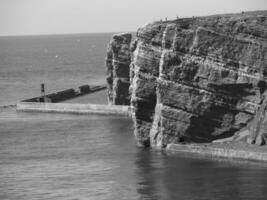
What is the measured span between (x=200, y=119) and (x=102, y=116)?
31413 mm

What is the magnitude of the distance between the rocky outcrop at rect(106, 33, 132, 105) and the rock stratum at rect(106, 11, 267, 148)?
34.0m

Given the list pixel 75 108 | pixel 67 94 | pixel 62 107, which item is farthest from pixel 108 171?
pixel 67 94

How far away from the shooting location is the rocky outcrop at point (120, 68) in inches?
4867

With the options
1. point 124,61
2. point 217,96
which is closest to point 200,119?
point 217,96

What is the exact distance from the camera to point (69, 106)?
120750 millimetres

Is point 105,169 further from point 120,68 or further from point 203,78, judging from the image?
point 120,68

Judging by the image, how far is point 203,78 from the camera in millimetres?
85250

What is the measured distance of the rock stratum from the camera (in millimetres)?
84188

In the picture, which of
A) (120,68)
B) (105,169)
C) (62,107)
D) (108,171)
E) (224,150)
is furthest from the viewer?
(120,68)

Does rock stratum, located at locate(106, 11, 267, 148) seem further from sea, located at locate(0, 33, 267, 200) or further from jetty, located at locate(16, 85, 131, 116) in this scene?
jetty, located at locate(16, 85, 131, 116)

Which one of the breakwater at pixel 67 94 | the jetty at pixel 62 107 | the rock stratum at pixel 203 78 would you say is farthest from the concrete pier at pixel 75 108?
the rock stratum at pixel 203 78

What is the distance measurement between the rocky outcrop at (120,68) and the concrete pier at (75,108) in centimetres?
595

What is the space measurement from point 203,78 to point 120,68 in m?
40.1

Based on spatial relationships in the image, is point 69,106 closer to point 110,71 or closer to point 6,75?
point 110,71
